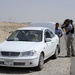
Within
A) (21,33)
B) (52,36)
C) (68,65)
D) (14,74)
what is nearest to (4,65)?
(14,74)

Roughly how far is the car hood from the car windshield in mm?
491

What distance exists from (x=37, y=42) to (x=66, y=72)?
1.71 m

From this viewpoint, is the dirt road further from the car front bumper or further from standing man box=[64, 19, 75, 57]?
standing man box=[64, 19, 75, 57]

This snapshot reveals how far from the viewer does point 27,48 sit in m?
9.98

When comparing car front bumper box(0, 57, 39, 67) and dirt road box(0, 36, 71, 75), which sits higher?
car front bumper box(0, 57, 39, 67)

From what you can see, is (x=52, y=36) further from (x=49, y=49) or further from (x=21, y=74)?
(x=21, y=74)

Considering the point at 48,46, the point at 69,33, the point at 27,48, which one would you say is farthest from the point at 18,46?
Answer: the point at 69,33

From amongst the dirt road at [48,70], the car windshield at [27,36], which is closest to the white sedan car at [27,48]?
the car windshield at [27,36]

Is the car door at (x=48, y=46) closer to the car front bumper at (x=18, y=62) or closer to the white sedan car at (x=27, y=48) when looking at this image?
the white sedan car at (x=27, y=48)

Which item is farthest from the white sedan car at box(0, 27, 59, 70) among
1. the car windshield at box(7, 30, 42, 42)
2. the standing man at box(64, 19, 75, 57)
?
the standing man at box(64, 19, 75, 57)

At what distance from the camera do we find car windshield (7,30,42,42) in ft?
36.5

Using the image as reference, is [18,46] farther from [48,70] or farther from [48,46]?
[48,46]

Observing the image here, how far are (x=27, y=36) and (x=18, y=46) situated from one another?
3.92ft

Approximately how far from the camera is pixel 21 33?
1148 centimetres
